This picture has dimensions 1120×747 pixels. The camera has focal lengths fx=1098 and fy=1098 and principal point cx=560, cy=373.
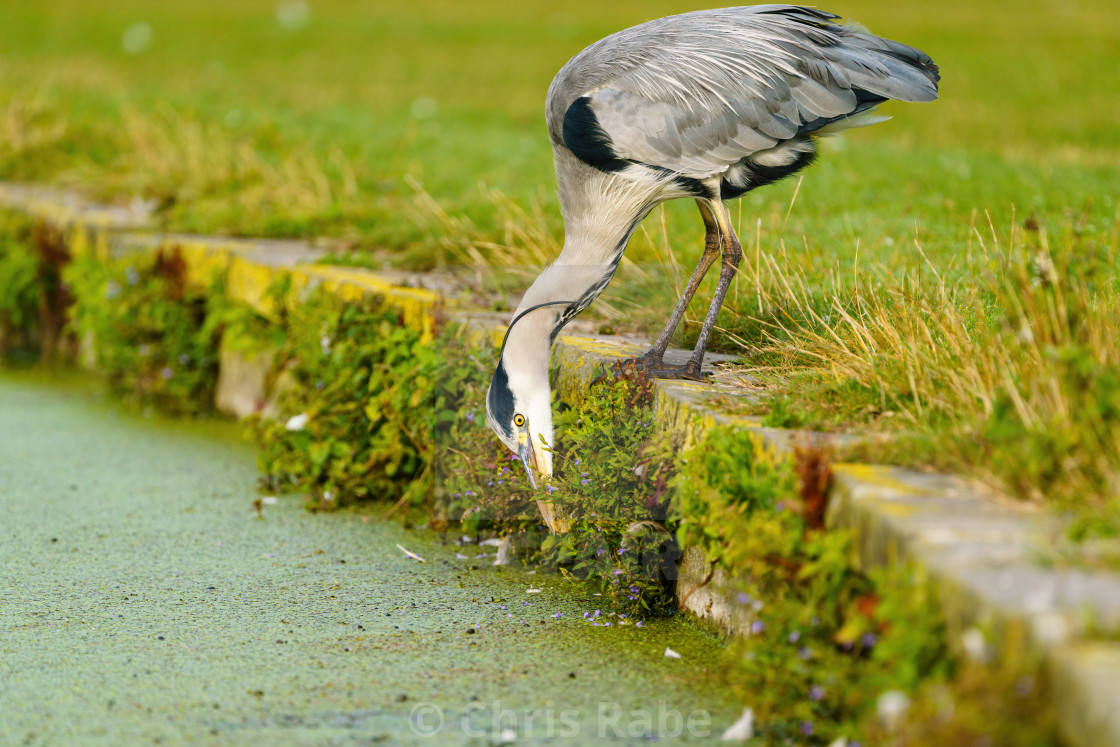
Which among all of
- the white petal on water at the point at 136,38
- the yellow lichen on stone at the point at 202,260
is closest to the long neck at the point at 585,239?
the yellow lichen on stone at the point at 202,260

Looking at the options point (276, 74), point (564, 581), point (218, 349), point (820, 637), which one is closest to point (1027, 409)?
point (820, 637)

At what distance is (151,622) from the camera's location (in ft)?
9.89

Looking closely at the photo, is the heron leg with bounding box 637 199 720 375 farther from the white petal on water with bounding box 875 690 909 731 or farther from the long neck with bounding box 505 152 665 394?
the white petal on water with bounding box 875 690 909 731

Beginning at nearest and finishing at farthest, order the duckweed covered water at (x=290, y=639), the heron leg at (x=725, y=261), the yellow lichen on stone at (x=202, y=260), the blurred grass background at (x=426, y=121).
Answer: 1. the duckweed covered water at (x=290, y=639)
2. the heron leg at (x=725, y=261)
3. the yellow lichen on stone at (x=202, y=260)
4. the blurred grass background at (x=426, y=121)

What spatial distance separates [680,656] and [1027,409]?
3.38ft

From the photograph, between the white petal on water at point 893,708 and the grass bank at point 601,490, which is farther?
the grass bank at point 601,490

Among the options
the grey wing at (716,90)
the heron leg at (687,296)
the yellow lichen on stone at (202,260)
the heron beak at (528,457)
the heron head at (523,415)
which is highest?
the grey wing at (716,90)

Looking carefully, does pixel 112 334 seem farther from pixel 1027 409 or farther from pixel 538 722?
pixel 1027 409

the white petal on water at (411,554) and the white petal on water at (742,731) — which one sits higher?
the white petal on water at (742,731)

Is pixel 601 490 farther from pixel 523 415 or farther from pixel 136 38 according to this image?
pixel 136 38

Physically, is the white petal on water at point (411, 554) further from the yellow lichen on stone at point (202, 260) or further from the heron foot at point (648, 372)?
the yellow lichen on stone at point (202, 260)

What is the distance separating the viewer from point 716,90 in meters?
3.30

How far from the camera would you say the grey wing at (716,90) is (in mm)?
3240

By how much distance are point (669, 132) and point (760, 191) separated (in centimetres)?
364
